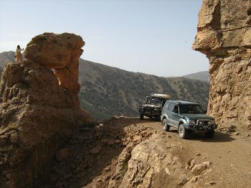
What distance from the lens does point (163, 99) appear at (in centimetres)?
2119

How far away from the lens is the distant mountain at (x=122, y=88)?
61.8 metres

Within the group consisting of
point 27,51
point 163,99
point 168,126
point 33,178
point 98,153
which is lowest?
point 33,178

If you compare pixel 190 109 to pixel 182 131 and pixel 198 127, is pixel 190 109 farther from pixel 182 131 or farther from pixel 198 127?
pixel 198 127

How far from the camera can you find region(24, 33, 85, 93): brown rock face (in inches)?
731

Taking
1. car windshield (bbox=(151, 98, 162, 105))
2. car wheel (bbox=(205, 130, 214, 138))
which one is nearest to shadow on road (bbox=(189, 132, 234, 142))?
car wheel (bbox=(205, 130, 214, 138))

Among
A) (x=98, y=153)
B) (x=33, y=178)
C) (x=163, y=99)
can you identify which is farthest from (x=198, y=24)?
(x=33, y=178)

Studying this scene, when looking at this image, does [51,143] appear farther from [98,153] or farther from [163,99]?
[163,99]

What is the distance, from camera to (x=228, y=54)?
17469mm

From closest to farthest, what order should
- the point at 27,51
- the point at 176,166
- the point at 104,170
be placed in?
1. the point at 176,166
2. the point at 104,170
3. the point at 27,51

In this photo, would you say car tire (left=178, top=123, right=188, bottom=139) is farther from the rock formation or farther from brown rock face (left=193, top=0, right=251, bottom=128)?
the rock formation

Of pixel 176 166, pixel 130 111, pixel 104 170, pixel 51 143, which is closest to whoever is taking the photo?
pixel 176 166

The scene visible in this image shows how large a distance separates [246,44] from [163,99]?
7.26m

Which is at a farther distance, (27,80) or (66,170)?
(27,80)

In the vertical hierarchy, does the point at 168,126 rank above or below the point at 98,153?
above
